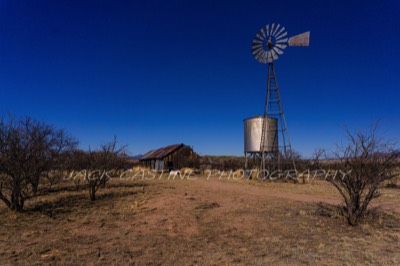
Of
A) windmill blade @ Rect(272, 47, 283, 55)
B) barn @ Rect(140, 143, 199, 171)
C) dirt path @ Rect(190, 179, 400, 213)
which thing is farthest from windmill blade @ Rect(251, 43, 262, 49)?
barn @ Rect(140, 143, 199, 171)

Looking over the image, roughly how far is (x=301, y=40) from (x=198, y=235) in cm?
1460

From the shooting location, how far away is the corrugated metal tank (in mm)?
19359

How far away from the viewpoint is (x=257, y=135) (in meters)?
19.8

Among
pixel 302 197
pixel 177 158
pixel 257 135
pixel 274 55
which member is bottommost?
pixel 302 197

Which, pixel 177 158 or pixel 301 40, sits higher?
pixel 301 40

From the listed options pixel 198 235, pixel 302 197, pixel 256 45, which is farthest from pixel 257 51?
pixel 198 235

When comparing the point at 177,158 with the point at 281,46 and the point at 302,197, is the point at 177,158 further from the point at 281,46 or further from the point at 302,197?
the point at 302,197

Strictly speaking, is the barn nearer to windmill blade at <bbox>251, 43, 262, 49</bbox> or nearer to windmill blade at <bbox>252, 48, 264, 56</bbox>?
windmill blade at <bbox>252, 48, 264, 56</bbox>

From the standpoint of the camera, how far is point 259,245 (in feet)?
16.7

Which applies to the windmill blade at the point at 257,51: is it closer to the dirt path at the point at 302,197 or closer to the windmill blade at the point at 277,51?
the windmill blade at the point at 277,51

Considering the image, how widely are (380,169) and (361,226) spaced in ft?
4.67

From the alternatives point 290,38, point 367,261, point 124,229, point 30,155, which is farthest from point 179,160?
point 367,261

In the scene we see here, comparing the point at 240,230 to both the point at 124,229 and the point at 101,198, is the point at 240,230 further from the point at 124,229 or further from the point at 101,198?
the point at 101,198

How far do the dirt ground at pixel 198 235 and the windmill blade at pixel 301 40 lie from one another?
36.1 ft
